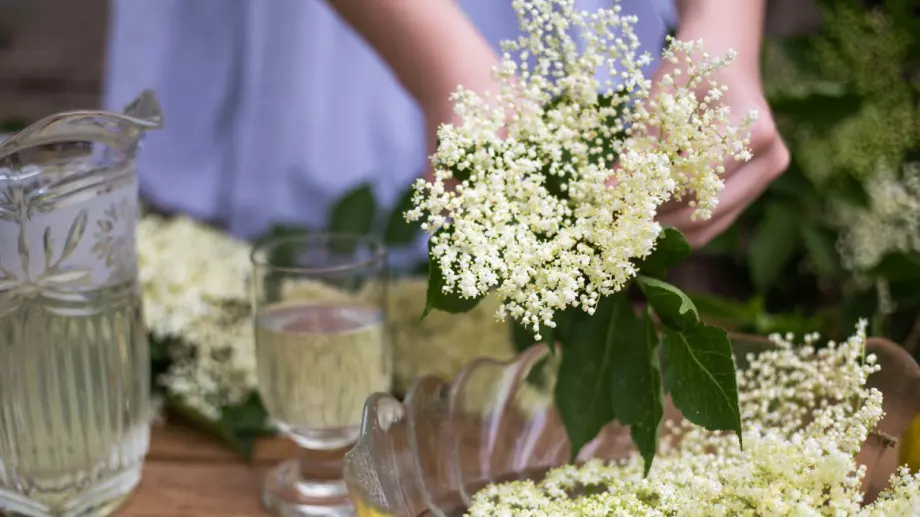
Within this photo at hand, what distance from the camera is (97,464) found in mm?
563

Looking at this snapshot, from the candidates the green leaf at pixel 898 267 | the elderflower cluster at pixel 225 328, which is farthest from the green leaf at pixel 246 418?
the green leaf at pixel 898 267

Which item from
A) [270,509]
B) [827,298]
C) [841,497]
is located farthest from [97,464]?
[827,298]

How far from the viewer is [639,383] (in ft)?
1.63

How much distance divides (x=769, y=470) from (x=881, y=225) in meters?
0.51

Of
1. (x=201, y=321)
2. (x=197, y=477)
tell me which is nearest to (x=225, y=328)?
(x=201, y=321)

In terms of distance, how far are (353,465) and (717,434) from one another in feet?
0.64

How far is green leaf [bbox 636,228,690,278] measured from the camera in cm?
45

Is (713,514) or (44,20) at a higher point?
(44,20)

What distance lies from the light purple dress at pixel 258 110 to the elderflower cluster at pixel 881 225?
41cm

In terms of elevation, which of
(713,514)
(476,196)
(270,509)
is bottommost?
(270,509)

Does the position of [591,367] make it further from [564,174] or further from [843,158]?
[843,158]

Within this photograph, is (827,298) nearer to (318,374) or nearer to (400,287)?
(400,287)

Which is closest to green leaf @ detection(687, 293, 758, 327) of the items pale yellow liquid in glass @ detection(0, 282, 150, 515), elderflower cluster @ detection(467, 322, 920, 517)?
elderflower cluster @ detection(467, 322, 920, 517)

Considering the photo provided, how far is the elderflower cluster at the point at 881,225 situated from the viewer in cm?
84
